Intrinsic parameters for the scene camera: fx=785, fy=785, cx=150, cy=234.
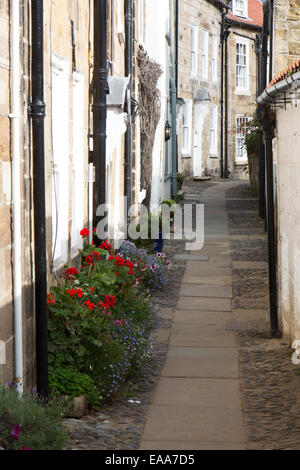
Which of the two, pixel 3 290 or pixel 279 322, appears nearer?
pixel 3 290

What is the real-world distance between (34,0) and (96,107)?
3493mm

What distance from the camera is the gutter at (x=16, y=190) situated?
16.8ft

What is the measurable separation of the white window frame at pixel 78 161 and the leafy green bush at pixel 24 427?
3563 millimetres

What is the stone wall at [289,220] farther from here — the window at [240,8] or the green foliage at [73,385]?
the window at [240,8]

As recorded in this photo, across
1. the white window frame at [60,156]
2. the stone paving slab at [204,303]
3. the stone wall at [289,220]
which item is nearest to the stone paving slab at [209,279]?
the stone paving slab at [204,303]

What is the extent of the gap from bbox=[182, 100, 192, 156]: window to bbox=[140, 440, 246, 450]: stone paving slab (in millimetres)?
23608

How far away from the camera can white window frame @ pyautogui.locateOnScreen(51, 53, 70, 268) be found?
707 cm

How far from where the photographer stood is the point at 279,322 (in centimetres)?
909

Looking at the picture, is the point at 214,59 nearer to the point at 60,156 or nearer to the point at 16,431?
the point at 60,156

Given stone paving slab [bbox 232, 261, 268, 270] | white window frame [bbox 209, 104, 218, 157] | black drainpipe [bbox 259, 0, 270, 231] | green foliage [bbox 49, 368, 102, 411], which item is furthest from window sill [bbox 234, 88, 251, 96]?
green foliage [bbox 49, 368, 102, 411]

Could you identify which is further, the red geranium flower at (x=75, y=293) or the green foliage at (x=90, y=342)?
the red geranium flower at (x=75, y=293)

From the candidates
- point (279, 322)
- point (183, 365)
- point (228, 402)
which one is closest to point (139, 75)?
point (279, 322)
